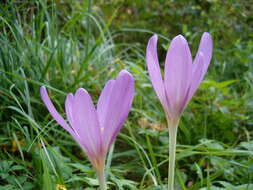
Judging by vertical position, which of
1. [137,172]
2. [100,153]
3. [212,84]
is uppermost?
[100,153]

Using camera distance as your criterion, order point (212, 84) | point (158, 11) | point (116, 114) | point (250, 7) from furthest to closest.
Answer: point (158, 11)
point (250, 7)
point (212, 84)
point (116, 114)

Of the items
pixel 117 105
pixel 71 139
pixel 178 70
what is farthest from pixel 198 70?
pixel 71 139

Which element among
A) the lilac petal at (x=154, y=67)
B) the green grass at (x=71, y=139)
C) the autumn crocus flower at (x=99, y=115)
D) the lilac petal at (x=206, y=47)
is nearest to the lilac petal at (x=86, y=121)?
the autumn crocus flower at (x=99, y=115)

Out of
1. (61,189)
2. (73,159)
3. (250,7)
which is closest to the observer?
(61,189)

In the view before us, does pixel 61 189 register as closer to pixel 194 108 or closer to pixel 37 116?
pixel 37 116

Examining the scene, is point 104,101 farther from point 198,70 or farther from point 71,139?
point 71,139

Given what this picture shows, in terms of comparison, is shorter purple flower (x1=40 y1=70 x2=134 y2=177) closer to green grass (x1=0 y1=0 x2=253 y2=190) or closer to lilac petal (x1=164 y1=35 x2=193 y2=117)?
lilac petal (x1=164 y1=35 x2=193 y2=117)

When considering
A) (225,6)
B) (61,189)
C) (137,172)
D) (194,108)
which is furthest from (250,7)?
(61,189)

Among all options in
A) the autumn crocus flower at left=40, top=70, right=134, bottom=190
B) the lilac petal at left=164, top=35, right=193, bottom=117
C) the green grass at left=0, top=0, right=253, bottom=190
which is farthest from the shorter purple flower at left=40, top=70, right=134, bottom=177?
the green grass at left=0, top=0, right=253, bottom=190
